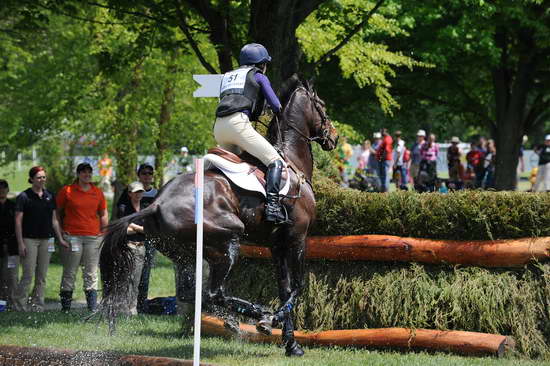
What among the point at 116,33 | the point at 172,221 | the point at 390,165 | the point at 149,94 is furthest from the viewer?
the point at 390,165

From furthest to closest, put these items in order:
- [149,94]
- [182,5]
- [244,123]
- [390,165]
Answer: [390,165] < [149,94] < [182,5] < [244,123]

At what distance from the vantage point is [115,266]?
29.3ft

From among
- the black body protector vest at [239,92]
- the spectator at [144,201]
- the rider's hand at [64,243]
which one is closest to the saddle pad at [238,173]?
the black body protector vest at [239,92]

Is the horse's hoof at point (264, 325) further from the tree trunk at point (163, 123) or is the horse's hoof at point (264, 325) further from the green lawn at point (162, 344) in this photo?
the tree trunk at point (163, 123)

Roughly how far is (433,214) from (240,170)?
234 centimetres

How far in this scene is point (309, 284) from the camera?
1045 cm

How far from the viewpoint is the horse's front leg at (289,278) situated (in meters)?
9.38

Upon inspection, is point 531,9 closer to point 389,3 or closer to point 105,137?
Answer: point 389,3

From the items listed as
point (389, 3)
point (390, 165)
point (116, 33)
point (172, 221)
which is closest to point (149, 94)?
point (116, 33)

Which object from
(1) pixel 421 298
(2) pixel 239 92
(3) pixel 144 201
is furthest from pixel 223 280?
(3) pixel 144 201

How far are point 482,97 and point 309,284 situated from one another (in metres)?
20.8

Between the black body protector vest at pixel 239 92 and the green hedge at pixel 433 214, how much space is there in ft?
6.09

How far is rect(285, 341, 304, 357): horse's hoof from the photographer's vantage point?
9.30 m

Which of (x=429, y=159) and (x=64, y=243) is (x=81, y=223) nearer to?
(x=64, y=243)
